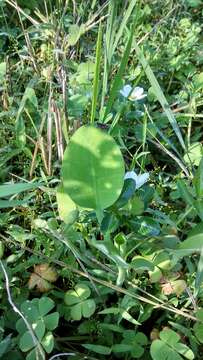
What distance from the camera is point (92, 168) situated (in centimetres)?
104

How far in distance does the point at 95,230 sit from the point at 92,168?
0.91ft

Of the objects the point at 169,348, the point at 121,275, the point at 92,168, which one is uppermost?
the point at 92,168

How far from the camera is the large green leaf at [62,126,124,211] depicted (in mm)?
1031

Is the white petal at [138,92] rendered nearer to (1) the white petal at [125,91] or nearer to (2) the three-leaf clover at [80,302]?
(1) the white petal at [125,91]

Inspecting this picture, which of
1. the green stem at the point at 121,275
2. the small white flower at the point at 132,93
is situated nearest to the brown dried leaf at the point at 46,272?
the green stem at the point at 121,275

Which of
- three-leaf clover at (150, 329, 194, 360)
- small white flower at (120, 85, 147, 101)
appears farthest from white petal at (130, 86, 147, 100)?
three-leaf clover at (150, 329, 194, 360)

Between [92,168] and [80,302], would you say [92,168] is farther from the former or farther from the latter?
[80,302]

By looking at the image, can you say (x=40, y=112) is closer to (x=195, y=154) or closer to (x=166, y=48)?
(x=195, y=154)

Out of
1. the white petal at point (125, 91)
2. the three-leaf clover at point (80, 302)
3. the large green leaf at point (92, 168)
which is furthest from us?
the white petal at point (125, 91)

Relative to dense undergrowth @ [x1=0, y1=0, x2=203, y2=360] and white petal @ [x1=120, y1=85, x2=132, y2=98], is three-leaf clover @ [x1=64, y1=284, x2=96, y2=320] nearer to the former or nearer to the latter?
dense undergrowth @ [x1=0, y1=0, x2=203, y2=360]

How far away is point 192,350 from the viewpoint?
116 centimetres

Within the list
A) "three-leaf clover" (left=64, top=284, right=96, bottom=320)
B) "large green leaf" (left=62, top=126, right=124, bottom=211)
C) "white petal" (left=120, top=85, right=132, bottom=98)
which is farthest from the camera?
"white petal" (left=120, top=85, right=132, bottom=98)

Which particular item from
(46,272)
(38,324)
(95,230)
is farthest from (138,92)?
(38,324)

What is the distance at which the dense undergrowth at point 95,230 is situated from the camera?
1066 millimetres
